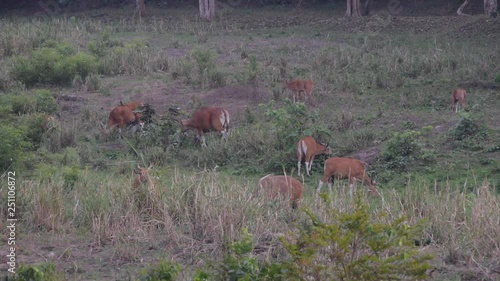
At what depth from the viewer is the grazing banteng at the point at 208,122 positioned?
16578 millimetres

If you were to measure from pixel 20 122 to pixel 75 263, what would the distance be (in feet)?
28.3

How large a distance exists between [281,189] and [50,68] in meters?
11.1

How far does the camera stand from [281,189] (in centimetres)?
1142

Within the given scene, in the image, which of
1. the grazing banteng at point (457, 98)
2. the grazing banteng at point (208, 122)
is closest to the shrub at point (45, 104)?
the grazing banteng at point (208, 122)

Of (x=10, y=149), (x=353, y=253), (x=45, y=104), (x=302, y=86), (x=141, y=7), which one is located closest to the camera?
(x=353, y=253)

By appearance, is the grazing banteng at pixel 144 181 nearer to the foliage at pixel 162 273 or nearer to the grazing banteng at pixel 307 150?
the foliage at pixel 162 273

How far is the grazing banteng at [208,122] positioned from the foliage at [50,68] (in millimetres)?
5641

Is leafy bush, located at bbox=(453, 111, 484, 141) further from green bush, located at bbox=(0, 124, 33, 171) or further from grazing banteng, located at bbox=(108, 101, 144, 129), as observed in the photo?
green bush, located at bbox=(0, 124, 33, 171)

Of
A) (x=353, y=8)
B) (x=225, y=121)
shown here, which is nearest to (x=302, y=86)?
(x=225, y=121)

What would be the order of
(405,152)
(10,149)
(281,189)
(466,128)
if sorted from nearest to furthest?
(281,189) → (10,149) → (405,152) → (466,128)

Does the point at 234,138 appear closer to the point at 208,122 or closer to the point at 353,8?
the point at 208,122

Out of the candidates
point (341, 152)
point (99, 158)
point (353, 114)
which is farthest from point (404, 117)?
point (99, 158)

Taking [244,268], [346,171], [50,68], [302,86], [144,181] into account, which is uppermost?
[244,268]

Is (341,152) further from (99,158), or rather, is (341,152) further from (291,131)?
(99,158)
